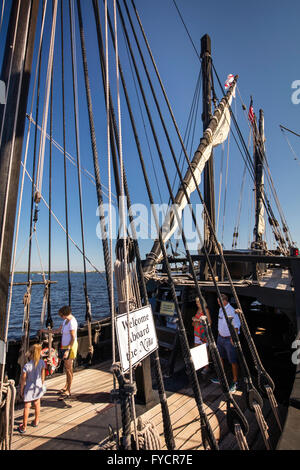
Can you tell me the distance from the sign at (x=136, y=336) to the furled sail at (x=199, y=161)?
259cm

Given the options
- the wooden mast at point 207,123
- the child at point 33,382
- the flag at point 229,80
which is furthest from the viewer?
the flag at point 229,80

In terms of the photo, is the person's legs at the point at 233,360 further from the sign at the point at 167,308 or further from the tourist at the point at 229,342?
the sign at the point at 167,308

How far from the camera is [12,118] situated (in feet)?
8.46

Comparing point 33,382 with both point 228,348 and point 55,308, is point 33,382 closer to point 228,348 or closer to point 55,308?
point 228,348

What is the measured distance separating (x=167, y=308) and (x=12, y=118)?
5449 mm

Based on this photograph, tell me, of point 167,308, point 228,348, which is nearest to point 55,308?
point 167,308

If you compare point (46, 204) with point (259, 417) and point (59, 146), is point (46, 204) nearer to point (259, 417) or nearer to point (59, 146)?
point (59, 146)

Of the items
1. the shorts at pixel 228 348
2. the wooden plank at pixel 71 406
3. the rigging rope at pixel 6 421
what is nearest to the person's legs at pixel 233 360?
the shorts at pixel 228 348

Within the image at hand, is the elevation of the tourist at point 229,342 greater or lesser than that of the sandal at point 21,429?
greater

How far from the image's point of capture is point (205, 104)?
9.12 m

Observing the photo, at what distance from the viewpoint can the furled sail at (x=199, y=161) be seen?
6225 mm

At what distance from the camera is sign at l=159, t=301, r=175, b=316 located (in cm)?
637

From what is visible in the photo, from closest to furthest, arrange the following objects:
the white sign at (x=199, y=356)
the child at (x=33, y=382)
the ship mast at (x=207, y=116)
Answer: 1. the white sign at (x=199, y=356)
2. the child at (x=33, y=382)
3. the ship mast at (x=207, y=116)

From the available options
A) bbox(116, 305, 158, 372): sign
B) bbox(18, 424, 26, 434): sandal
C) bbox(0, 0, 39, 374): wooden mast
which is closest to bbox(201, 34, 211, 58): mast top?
bbox(0, 0, 39, 374): wooden mast
